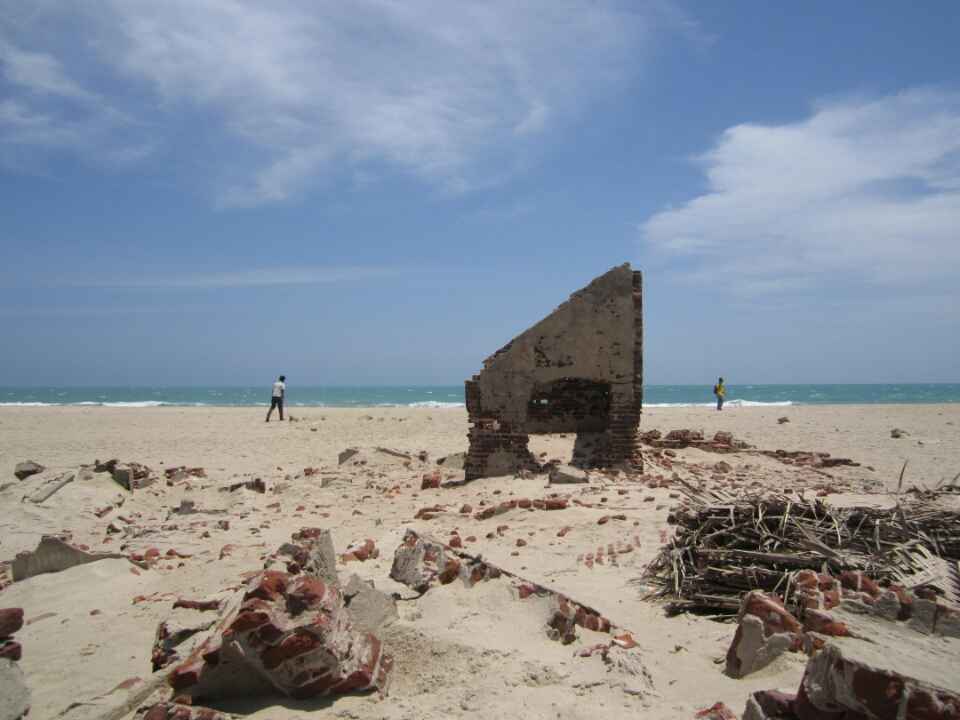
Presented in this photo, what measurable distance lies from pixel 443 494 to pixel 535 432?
14.2 ft

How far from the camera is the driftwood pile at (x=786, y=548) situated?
4.14 meters

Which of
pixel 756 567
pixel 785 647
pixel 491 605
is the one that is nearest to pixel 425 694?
pixel 491 605

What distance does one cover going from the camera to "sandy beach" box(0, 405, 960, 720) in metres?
3.22

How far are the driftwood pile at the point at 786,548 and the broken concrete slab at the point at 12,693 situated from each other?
354cm

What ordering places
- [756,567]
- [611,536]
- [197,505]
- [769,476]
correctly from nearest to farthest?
[756,567]
[611,536]
[197,505]
[769,476]

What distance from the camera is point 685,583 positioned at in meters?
4.38

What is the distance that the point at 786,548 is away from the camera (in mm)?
4512

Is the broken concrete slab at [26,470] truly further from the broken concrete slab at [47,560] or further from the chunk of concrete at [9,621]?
the chunk of concrete at [9,621]

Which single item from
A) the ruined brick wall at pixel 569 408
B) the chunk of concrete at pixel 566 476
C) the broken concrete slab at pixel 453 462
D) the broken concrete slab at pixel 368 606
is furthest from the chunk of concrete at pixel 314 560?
the ruined brick wall at pixel 569 408

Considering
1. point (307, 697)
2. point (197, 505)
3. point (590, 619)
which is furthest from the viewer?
point (197, 505)

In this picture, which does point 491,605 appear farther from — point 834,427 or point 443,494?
point 834,427

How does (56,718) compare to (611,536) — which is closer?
(56,718)

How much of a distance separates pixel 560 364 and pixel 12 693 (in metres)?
7.76

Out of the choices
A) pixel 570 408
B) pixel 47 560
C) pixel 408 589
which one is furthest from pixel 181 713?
pixel 570 408
